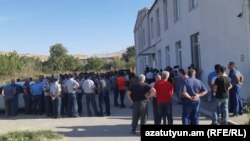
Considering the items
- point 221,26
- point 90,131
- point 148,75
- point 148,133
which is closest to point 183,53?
point 148,75

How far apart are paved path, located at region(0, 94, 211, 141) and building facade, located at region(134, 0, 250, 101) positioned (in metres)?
2.87

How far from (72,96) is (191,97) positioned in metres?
7.64

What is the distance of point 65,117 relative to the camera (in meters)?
18.6

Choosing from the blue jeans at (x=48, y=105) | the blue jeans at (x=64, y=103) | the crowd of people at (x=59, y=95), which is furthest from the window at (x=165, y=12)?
the blue jeans at (x=48, y=105)

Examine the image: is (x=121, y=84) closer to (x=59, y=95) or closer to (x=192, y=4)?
(x=59, y=95)

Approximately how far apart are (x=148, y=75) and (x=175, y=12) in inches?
241

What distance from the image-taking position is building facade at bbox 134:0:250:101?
17.8 meters

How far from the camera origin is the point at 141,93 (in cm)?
1327

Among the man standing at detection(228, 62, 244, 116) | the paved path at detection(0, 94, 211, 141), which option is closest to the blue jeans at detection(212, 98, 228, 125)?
the paved path at detection(0, 94, 211, 141)

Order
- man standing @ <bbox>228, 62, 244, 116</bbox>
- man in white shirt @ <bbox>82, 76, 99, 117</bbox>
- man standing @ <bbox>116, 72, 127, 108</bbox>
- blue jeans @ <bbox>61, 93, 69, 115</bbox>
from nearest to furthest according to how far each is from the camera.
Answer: man standing @ <bbox>228, 62, 244, 116</bbox>, man in white shirt @ <bbox>82, 76, 99, 117</bbox>, blue jeans @ <bbox>61, 93, 69, 115</bbox>, man standing @ <bbox>116, 72, 127, 108</bbox>

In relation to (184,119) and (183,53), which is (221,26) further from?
(184,119)

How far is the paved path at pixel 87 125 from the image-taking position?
13.1 meters

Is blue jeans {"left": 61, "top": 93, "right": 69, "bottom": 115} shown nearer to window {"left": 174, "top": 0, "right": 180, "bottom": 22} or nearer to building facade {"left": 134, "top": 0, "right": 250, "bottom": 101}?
building facade {"left": 134, "top": 0, "right": 250, "bottom": 101}

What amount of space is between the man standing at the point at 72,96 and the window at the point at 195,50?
23.4 ft
